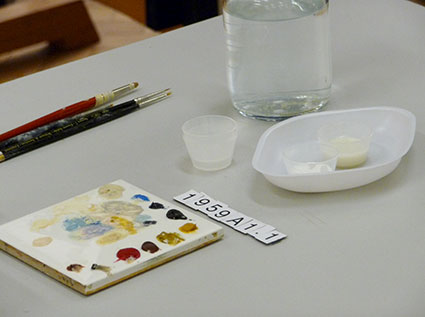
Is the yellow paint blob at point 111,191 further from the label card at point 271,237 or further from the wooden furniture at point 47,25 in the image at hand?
the wooden furniture at point 47,25

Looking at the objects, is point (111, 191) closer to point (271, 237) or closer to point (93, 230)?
point (93, 230)

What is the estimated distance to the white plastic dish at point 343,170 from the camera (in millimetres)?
826

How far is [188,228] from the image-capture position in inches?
30.7

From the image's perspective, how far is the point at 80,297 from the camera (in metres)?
0.71

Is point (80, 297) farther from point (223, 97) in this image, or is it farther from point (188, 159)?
point (223, 97)

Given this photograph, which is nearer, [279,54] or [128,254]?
[128,254]

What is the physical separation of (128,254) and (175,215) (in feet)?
0.26

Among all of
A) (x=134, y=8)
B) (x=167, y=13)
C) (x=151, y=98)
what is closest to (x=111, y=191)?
(x=151, y=98)

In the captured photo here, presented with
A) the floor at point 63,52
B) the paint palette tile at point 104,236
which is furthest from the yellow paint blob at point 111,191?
the floor at point 63,52

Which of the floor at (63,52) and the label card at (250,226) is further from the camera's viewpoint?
the floor at (63,52)

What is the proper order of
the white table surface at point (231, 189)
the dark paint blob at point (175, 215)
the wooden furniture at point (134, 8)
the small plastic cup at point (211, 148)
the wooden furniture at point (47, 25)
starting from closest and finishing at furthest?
the white table surface at point (231, 189) → the dark paint blob at point (175, 215) → the small plastic cup at point (211, 148) → the wooden furniture at point (47, 25) → the wooden furniture at point (134, 8)

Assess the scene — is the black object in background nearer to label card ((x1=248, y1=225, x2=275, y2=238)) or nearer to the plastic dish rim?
the plastic dish rim

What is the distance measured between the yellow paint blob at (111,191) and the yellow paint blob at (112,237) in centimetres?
8

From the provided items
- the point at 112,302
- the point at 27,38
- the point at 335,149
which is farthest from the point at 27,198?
the point at 27,38
